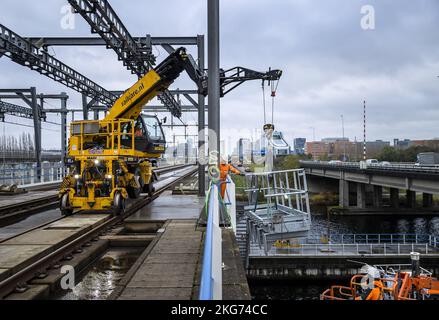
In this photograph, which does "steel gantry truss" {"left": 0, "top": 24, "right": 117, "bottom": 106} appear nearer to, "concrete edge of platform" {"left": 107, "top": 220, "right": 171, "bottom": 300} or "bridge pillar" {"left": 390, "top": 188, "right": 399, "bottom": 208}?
"concrete edge of platform" {"left": 107, "top": 220, "right": 171, "bottom": 300}

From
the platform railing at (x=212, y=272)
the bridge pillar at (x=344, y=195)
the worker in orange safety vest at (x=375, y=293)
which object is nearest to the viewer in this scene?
the platform railing at (x=212, y=272)

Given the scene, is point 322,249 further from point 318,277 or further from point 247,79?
point 247,79

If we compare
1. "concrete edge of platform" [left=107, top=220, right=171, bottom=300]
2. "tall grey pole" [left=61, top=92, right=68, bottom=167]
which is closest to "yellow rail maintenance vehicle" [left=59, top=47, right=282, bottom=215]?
"concrete edge of platform" [left=107, top=220, right=171, bottom=300]

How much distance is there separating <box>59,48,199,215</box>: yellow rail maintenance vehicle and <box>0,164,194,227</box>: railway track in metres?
1.74

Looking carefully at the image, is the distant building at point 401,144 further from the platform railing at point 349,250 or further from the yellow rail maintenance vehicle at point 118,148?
the yellow rail maintenance vehicle at point 118,148

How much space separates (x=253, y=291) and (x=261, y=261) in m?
1.74

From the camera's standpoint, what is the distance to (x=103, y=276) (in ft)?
18.1

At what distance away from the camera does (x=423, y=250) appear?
70.1 feet

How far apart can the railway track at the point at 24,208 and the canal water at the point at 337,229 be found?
11.7 metres

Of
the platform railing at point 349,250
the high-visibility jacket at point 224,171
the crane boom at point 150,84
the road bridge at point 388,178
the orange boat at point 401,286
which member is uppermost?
the crane boom at point 150,84

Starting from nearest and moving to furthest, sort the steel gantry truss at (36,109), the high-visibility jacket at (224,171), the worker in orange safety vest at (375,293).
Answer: the high-visibility jacket at (224,171)
the worker in orange safety vest at (375,293)
the steel gantry truss at (36,109)

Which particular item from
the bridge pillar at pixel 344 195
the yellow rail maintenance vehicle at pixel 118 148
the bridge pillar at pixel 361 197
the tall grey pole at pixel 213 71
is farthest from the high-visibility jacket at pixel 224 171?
the bridge pillar at pixel 361 197

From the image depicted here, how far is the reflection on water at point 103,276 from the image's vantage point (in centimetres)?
474
